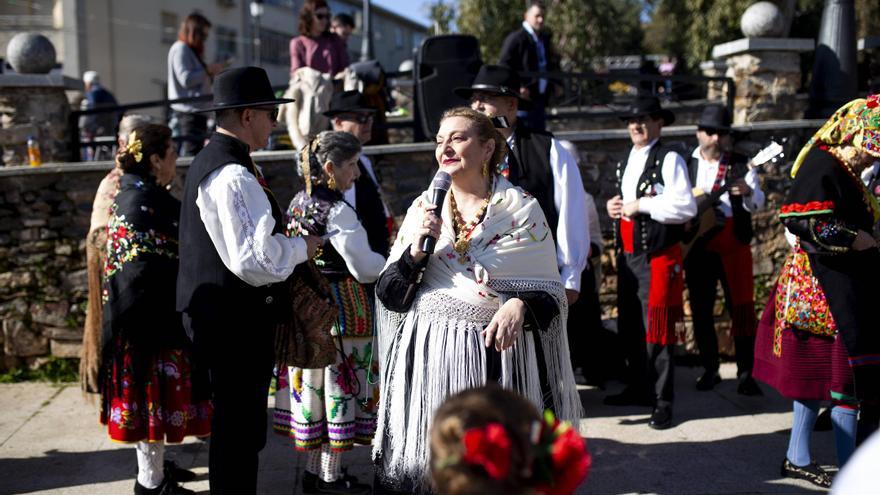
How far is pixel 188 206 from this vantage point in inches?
142

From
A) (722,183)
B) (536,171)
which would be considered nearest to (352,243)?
(536,171)

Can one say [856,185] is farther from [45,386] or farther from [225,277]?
[45,386]

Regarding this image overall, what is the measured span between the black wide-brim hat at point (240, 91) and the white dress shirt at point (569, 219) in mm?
1504

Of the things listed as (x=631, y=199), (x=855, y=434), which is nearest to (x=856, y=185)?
(x=855, y=434)

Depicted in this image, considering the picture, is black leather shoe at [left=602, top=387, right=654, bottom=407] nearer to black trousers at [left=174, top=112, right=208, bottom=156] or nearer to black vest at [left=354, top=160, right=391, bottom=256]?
black vest at [left=354, top=160, right=391, bottom=256]

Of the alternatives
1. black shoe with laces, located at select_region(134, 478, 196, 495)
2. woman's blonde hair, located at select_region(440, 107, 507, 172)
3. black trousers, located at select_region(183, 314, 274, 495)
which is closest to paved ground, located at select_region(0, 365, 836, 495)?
black shoe with laces, located at select_region(134, 478, 196, 495)

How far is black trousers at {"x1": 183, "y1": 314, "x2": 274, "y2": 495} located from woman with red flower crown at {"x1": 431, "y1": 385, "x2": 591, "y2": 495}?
1.84 m

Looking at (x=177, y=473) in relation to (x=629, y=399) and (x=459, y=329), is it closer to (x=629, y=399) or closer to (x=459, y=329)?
(x=459, y=329)

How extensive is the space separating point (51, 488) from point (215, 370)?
182 cm

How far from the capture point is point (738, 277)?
632cm

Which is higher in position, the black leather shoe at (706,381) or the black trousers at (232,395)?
the black trousers at (232,395)

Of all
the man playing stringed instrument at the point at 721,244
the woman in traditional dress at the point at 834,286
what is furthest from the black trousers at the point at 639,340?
the woman in traditional dress at the point at 834,286

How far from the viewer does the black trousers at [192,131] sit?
783cm

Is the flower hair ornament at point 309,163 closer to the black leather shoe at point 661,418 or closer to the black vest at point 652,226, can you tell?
the black vest at point 652,226
